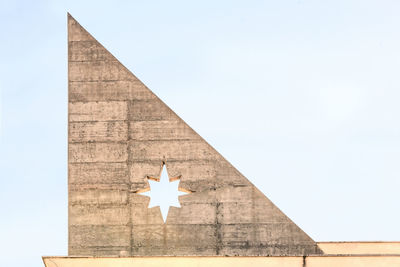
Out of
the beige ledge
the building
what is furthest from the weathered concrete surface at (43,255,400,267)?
the building

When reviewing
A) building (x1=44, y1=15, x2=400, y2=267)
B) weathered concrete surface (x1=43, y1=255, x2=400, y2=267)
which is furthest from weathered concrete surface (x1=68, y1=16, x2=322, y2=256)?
weathered concrete surface (x1=43, y1=255, x2=400, y2=267)

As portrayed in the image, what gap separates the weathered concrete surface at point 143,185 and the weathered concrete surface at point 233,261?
1.54ft

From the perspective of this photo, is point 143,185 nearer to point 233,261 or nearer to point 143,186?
point 143,186

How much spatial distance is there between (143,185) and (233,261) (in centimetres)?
240

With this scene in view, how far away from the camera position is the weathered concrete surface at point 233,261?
16953 millimetres

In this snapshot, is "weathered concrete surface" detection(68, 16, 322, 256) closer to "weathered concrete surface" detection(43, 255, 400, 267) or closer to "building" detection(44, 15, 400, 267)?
"building" detection(44, 15, 400, 267)

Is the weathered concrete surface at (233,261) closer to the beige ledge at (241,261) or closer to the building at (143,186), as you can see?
the beige ledge at (241,261)

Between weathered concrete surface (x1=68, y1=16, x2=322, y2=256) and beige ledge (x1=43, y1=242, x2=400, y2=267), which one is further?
weathered concrete surface (x1=68, y1=16, x2=322, y2=256)

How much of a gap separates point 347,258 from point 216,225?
262 centimetres

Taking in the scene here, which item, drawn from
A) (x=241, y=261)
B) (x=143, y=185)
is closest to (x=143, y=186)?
(x=143, y=185)

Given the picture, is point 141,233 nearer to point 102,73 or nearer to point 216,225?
point 216,225

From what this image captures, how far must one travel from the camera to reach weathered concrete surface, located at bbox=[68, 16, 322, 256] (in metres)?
17.8

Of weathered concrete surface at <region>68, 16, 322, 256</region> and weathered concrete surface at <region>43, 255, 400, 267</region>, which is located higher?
weathered concrete surface at <region>68, 16, 322, 256</region>

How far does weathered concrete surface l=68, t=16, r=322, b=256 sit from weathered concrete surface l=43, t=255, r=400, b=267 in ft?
1.54
